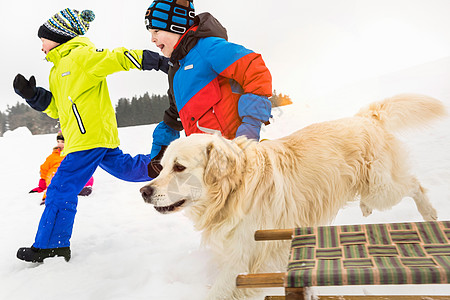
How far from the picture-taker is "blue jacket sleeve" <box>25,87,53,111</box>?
113 inches

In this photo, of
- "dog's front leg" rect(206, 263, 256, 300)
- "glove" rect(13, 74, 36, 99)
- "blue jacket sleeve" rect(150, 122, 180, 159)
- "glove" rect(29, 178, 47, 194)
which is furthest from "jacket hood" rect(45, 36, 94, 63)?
"glove" rect(29, 178, 47, 194)

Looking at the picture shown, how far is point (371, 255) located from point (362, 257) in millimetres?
41

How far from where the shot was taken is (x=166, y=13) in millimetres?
2283

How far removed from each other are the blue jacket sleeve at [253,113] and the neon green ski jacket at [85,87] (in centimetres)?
127

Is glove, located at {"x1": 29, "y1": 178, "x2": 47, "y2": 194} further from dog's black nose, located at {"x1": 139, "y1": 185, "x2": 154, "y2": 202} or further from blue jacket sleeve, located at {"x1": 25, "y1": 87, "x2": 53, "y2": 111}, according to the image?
dog's black nose, located at {"x1": 139, "y1": 185, "x2": 154, "y2": 202}

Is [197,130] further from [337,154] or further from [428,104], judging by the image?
[428,104]

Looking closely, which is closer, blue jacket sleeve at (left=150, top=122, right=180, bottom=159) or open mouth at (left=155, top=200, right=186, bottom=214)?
open mouth at (left=155, top=200, right=186, bottom=214)

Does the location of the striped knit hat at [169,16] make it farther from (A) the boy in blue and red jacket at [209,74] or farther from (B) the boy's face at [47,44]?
(B) the boy's face at [47,44]

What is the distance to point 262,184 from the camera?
1.87m

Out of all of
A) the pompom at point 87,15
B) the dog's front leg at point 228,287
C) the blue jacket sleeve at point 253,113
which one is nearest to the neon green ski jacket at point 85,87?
the pompom at point 87,15

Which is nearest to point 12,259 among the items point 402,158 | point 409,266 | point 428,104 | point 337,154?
point 337,154

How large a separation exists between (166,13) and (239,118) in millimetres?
936

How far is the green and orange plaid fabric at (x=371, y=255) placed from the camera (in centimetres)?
110

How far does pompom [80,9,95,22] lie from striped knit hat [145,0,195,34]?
1.16m
